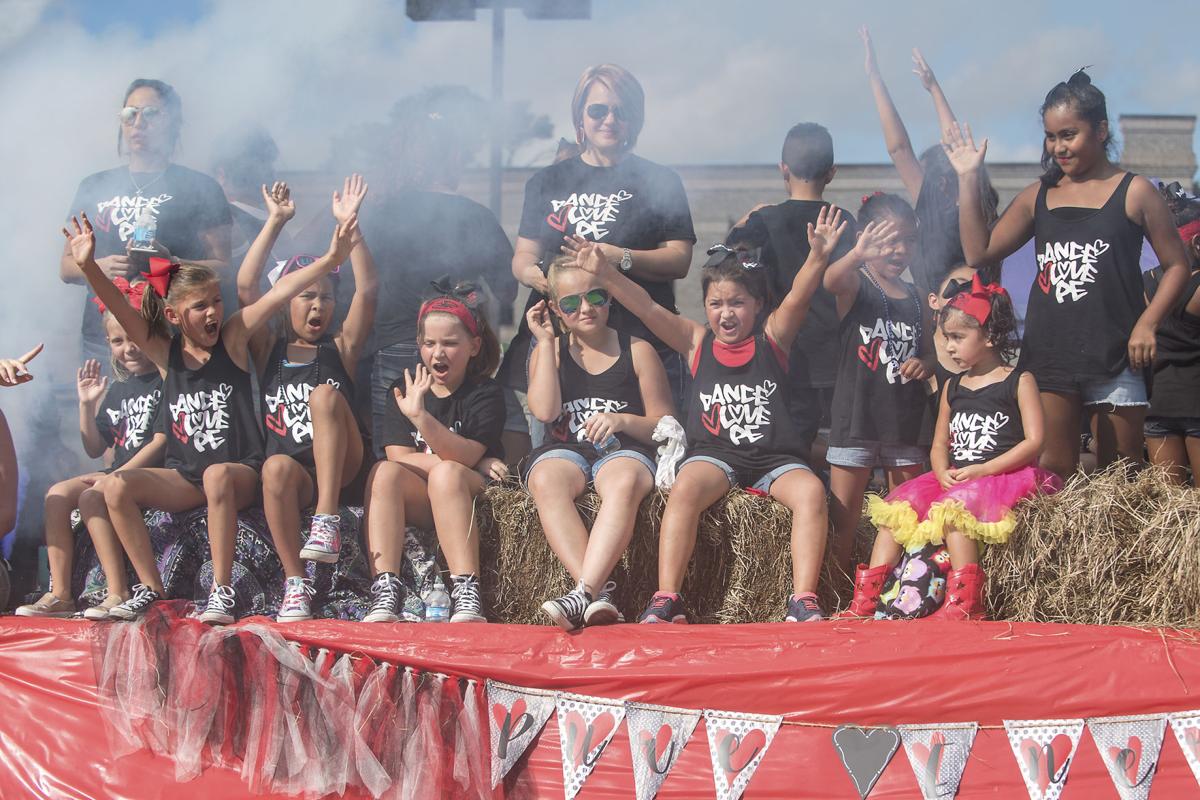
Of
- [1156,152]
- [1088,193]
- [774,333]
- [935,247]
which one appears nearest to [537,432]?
[774,333]

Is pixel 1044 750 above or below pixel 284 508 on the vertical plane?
below

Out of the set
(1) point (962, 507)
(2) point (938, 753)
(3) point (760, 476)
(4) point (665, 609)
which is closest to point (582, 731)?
(4) point (665, 609)

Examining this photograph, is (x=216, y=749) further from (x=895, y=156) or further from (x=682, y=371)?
(x=895, y=156)

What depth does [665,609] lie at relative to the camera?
3.23m

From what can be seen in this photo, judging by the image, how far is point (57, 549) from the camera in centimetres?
366

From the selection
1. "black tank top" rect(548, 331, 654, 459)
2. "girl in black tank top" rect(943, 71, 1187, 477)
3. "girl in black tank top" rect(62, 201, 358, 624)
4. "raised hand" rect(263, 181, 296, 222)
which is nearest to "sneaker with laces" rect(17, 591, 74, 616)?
"girl in black tank top" rect(62, 201, 358, 624)

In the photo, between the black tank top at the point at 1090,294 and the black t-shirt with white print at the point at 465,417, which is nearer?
the black tank top at the point at 1090,294

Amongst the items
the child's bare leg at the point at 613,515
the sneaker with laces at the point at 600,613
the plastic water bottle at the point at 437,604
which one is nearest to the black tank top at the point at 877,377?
the child's bare leg at the point at 613,515

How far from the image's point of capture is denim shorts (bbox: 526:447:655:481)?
3.51m

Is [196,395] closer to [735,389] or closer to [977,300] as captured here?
[735,389]

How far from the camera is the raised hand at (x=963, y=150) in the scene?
378 centimetres

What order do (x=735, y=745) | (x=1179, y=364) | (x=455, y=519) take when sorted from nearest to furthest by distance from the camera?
(x=735, y=745) < (x=455, y=519) < (x=1179, y=364)

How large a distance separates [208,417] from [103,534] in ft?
1.47

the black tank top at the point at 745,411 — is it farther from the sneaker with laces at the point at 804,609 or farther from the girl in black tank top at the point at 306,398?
the girl in black tank top at the point at 306,398
